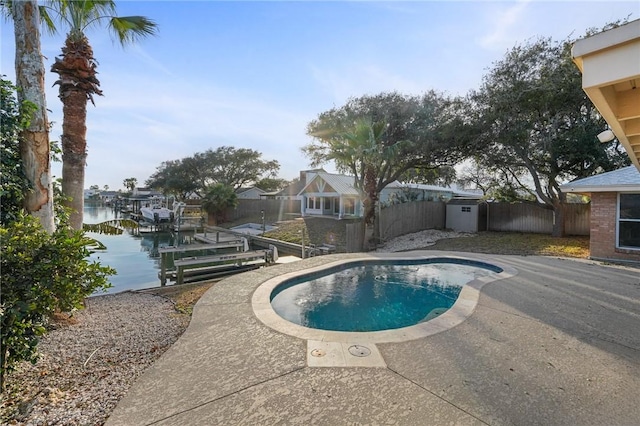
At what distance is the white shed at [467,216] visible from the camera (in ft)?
58.5

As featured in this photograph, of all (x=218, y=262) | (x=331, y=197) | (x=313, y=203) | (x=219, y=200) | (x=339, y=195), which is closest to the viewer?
(x=218, y=262)

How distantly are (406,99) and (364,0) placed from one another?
819 centimetres

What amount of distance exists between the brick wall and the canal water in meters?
14.0

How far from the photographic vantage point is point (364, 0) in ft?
24.5

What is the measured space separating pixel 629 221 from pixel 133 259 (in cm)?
2072

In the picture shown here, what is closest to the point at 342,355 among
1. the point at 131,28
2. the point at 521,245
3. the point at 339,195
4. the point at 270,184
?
the point at 131,28

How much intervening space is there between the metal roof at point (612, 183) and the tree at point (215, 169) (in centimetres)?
3645

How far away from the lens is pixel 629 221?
9.57 meters

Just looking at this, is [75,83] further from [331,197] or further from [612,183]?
[331,197]

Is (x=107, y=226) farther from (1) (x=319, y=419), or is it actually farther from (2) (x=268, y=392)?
(1) (x=319, y=419)

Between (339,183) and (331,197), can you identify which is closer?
(339,183)

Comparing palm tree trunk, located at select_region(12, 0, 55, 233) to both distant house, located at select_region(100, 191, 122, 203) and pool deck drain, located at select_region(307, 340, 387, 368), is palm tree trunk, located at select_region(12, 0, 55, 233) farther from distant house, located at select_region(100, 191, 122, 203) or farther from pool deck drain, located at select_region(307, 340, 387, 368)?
distant house, located at select_region(100, 191, 122, 203)

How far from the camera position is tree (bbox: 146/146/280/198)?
4038cm

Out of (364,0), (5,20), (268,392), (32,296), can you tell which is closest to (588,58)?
(268,392)
